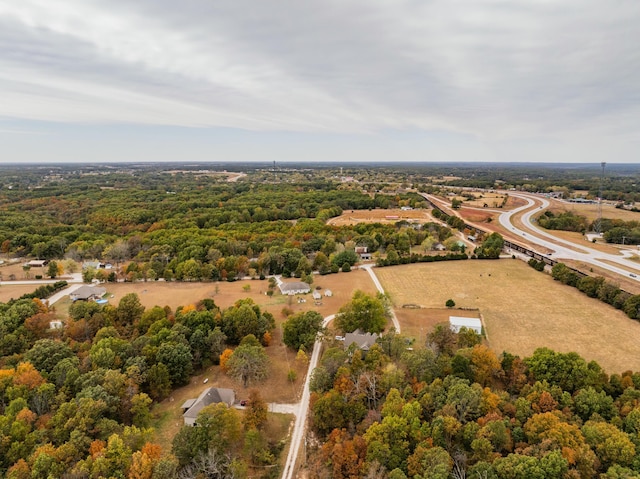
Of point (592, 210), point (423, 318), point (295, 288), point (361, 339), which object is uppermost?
point (592, 210)

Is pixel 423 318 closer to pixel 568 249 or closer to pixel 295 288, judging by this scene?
pixel 295 288

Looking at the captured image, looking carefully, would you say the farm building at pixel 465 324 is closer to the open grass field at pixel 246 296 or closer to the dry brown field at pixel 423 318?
the dry brown field at pixel 423 318

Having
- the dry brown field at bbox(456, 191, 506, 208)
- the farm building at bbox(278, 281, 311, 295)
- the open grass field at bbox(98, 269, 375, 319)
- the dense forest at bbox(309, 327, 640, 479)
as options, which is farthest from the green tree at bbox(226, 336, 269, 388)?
the dry brown field at bbox(456, 191, 506, 208)

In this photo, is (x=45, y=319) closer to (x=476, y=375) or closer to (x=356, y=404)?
(x=356, y=404)

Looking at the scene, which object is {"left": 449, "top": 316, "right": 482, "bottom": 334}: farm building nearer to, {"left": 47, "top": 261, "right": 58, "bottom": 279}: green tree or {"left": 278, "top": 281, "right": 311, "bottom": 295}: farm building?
{"left": 278, "top": 281, "right": 311, "bottom": 295}: farm building

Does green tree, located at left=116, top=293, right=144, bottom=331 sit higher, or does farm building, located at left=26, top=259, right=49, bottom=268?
green tree, located at left=116, top=293, right=144, bottom=331

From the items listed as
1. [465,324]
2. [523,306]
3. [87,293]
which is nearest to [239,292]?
[87,293]
